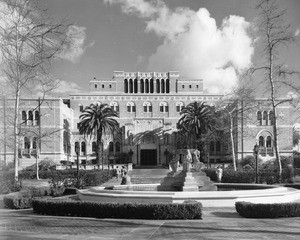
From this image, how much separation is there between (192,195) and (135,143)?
42453 millimetres

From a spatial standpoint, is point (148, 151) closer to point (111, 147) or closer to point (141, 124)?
point (141, 124)

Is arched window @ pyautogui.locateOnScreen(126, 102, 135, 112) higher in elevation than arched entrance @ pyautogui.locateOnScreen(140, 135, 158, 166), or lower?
higher

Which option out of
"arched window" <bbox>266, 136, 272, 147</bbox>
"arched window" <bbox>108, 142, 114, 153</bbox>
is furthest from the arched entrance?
"arched window" <bbox>266, 136, 272, 147</bbox>

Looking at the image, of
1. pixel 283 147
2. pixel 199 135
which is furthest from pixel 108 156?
pixel 283 147

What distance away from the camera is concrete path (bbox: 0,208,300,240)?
32.3 ft

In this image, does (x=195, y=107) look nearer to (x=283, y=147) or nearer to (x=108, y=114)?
(x=108, y=114)

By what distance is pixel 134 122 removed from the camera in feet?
191

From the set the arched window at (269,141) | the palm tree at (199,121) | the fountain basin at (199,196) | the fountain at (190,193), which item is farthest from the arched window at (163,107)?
the fountain basin at (199,196)

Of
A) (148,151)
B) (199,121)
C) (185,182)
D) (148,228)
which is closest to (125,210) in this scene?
(148,228)

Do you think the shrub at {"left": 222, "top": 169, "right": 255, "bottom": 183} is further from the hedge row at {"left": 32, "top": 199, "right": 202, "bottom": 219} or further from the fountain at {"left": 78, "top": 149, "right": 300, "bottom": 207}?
the hedge row at {"left": 32, "top": 199, "right": 202, "bottom": 219}

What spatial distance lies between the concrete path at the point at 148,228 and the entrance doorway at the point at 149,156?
45.0 meters

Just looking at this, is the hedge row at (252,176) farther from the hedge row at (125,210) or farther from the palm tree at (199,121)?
the hedge row at (125,210)

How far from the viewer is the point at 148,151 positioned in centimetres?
5862

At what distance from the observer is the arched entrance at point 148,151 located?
191 feet
